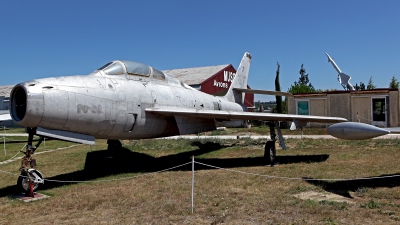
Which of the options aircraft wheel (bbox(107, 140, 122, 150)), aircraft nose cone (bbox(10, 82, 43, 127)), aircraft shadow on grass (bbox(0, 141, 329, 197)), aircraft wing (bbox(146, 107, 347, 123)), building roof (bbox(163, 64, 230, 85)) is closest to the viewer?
aircraft nose cone (bbox(10, 82, 43, 127))

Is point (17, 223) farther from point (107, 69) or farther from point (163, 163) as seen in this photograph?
point (163, 163)

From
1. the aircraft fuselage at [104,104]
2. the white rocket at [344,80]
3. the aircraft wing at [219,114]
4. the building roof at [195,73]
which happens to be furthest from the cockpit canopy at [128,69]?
the white rocket at [344,80]

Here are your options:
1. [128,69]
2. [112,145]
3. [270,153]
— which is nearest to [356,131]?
[270,153]

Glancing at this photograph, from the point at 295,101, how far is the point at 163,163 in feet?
62.5

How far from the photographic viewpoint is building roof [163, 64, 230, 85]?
3605 centimetres

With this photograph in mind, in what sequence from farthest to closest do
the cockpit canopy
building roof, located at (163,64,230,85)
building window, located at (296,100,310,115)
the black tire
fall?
1. building roof, located at (163,64,230,85)
2. building window, located at (296,100,310,115)
3. the cockpit canopy
4. the black tire

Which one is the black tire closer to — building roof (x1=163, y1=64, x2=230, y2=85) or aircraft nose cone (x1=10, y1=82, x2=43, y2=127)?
aircraft nose cone (x1=10, y1=82, x2=43, y2=127)

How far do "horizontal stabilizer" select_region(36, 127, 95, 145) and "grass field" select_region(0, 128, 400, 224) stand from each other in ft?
4.20

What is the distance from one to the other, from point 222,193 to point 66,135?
4.26 meters

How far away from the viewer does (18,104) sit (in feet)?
26.0

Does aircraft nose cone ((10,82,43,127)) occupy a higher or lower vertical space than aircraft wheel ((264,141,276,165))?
higher

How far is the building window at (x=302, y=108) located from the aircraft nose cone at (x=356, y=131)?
21.2m

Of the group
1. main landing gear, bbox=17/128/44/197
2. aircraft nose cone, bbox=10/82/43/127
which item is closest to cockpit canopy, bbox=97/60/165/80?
aircraft nose cone, bbox=10/82/43/127

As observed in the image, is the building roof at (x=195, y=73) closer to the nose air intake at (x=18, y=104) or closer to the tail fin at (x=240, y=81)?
the tail fin at (x=240, y=81)
